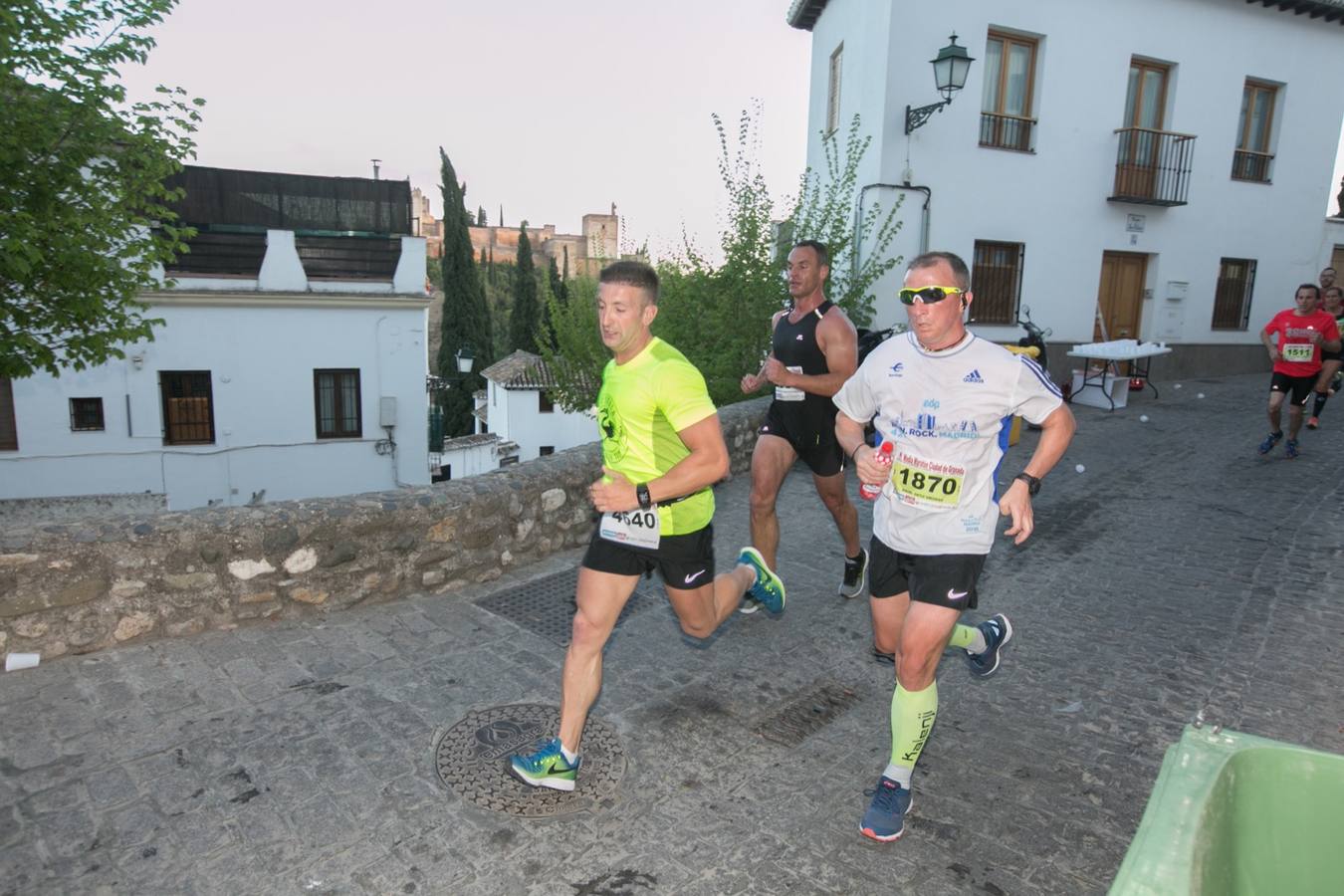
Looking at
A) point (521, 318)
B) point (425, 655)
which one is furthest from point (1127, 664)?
point (521, 318)

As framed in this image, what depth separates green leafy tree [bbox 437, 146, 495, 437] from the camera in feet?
129

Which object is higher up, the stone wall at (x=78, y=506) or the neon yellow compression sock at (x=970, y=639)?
the neon yellow compression sock at (x=970, y=639)

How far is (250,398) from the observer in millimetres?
19516

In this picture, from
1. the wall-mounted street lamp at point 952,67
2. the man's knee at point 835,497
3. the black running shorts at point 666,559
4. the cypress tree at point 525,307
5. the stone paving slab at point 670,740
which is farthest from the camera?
the cypress tree at point 525,307

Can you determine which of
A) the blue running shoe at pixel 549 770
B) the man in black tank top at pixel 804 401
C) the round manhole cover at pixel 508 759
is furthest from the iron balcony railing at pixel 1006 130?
the blue running shoe at pixel 549 770

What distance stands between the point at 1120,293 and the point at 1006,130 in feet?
14.5

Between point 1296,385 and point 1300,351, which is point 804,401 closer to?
point 1300,351

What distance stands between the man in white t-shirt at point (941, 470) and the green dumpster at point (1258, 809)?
1.29m

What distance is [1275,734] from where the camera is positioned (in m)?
3.71

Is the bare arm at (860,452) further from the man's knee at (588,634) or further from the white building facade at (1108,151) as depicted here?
the white building facade at (1108,151)

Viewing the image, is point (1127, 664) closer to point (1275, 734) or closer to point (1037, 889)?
point (1275, 734)

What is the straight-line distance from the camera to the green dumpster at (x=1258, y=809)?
152 cm

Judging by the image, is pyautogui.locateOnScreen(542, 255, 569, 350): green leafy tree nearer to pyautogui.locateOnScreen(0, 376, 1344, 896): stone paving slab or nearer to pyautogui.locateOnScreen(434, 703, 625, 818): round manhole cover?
pyautogui.locateOnScreen(0, 376, 1344, 896): stone paving slab

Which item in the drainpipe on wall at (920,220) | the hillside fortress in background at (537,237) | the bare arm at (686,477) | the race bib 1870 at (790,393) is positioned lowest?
the bare arm at (686,477)
